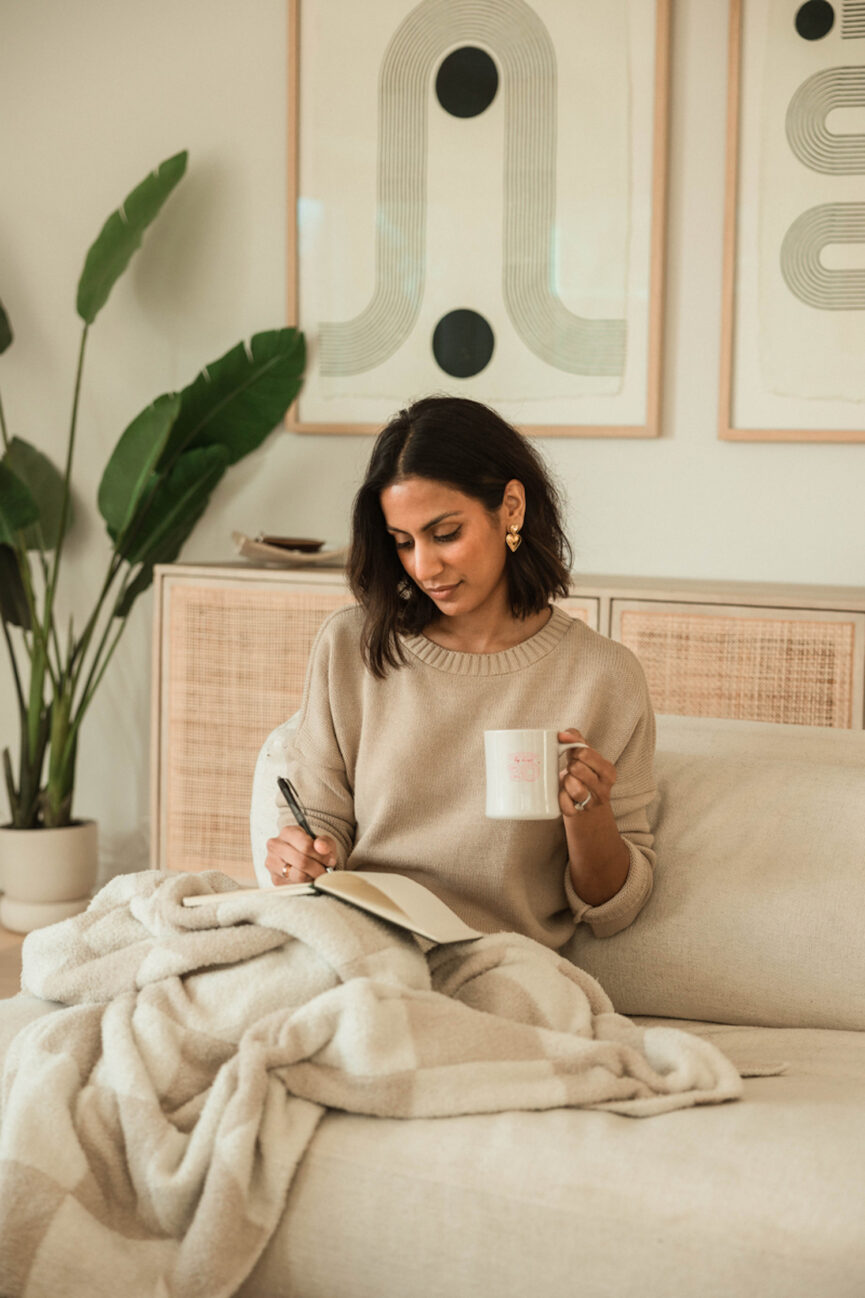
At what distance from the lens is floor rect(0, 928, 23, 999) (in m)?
3.06

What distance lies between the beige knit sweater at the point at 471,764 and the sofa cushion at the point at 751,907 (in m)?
0.05

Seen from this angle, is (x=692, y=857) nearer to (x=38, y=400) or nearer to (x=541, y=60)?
(x=541, y=60)

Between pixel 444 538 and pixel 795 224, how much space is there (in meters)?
1.67

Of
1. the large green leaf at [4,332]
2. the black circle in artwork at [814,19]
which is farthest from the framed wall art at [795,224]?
the large green leaf at [4,332]

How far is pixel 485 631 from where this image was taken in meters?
1.84

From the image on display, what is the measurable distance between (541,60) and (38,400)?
63.4 inches

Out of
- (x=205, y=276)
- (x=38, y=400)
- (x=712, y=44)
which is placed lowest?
(x=38, y=400)

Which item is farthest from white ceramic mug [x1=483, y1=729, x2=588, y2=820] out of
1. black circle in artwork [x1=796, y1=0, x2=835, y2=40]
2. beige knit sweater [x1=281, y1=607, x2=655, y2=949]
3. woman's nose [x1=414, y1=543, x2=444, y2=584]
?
black circle in artwork [x1=796, y1=0, x2=835, y2=40]

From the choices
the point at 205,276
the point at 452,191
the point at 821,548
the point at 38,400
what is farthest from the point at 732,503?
the point at 38,400

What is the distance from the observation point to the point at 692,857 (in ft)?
5.90

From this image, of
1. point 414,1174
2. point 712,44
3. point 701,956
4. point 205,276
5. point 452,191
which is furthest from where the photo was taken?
point 205,276

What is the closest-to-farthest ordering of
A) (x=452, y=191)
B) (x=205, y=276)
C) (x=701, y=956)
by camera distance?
(x=701, y=956) → (x=452, y=191) → (x=205, y=276)

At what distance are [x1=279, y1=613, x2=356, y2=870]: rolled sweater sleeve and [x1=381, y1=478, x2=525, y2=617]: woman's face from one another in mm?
176

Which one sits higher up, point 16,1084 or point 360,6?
point 360,6
